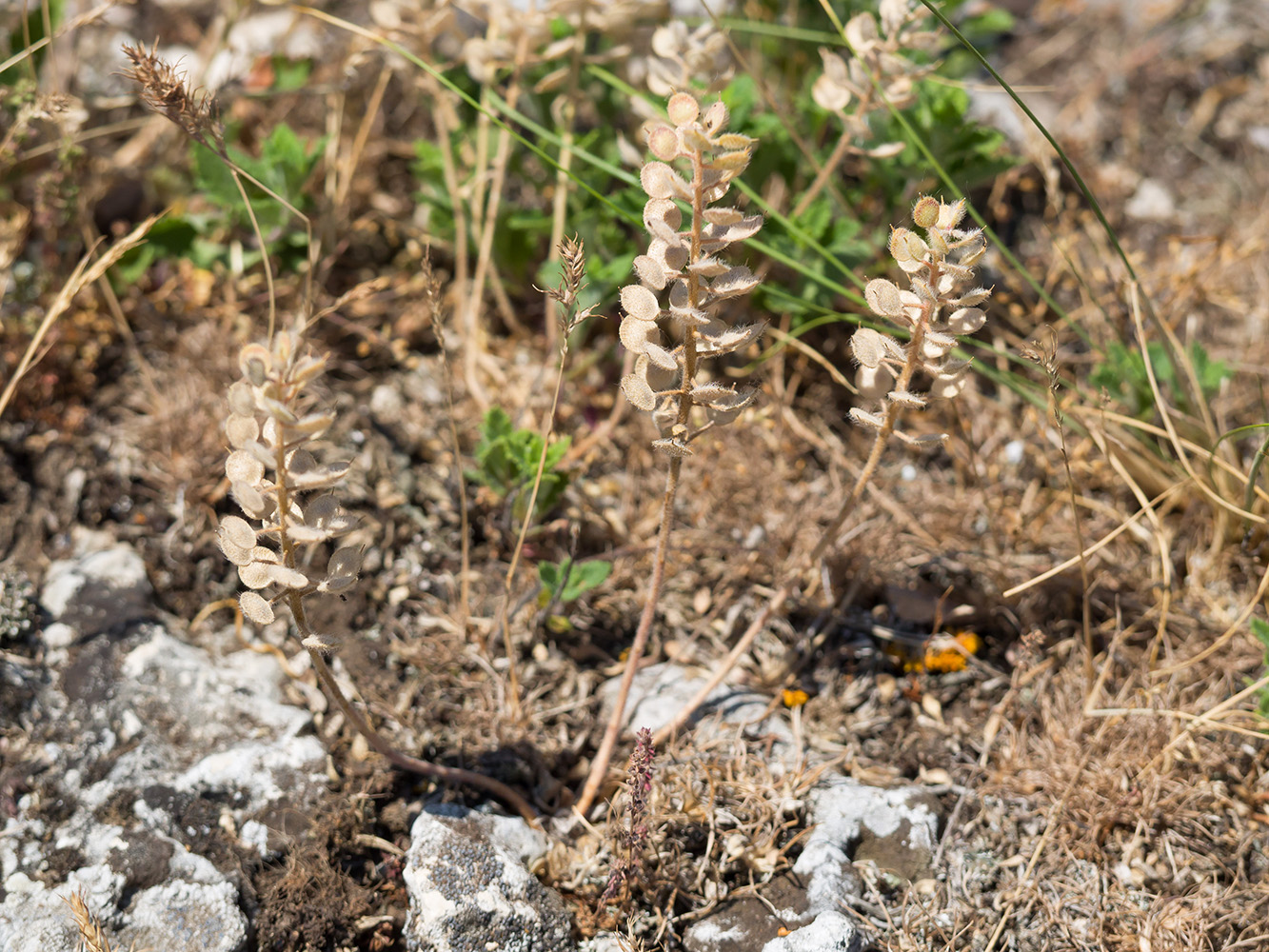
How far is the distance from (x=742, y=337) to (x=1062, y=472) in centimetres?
150

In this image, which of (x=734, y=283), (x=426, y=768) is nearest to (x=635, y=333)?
(x=734, y=283)

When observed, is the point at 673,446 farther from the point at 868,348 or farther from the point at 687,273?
the point at 868,348

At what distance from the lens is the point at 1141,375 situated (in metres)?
2.58

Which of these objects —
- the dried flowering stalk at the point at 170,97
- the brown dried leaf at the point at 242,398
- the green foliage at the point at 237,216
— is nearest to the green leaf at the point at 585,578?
the brown dried leaf at the point at 242,398

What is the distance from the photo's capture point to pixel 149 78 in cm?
165

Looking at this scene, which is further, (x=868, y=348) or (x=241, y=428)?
(x=868, y=348)

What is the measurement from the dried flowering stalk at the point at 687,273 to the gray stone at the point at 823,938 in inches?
34.6

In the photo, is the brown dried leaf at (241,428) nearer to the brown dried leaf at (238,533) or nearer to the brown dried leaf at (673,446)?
the brown dried leaf at (238,533)

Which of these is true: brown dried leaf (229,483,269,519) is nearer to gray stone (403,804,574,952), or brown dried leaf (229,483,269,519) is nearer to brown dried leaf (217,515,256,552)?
brown dried leaf (217,515,256,552)

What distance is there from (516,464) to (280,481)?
0.92 meters

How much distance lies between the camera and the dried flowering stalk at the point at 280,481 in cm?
137

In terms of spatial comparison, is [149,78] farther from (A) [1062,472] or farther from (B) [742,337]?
(A) [1062,472]

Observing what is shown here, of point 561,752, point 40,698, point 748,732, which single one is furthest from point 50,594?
point 748,732

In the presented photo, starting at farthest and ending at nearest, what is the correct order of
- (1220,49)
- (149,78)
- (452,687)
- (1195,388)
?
1. (1220,49)
2. (1195,388)
3. (452,687)
4. (149,78)
